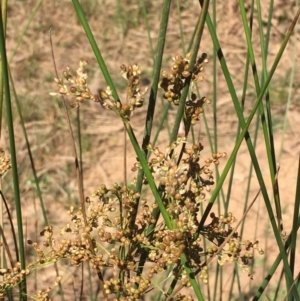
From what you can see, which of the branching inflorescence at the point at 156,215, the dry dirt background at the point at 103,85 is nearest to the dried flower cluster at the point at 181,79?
the branching inflorescence at the point at 156,215

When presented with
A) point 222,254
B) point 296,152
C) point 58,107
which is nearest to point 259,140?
point 296,152

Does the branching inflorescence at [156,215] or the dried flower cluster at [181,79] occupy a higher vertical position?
the dried flower cluster at [181,79]

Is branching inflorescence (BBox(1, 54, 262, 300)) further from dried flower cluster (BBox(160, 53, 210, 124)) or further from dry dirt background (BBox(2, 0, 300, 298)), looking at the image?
dry dirt background (BBox(2, 0, 300, 298))

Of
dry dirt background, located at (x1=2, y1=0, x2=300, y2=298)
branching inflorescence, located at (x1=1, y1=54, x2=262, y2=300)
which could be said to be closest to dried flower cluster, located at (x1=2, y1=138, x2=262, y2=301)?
branching inflorescence, located at (x1=1, y1=54, x2=262, y2=300)

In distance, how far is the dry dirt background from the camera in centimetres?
227

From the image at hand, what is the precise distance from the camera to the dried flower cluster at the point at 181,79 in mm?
624

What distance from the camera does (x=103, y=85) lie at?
8.73 feet

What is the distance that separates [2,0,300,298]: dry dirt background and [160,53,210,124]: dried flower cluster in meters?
1.36

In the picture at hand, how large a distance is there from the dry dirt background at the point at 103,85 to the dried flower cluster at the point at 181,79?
136 centimetres

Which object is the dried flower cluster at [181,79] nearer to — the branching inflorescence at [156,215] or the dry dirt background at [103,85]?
the branching inflorescence at [156,215]

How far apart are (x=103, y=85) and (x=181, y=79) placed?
80.3 inches

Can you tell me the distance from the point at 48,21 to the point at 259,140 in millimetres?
1118

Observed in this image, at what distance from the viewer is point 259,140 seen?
245 cm

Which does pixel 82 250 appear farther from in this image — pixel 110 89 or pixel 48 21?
pixel 48 21
